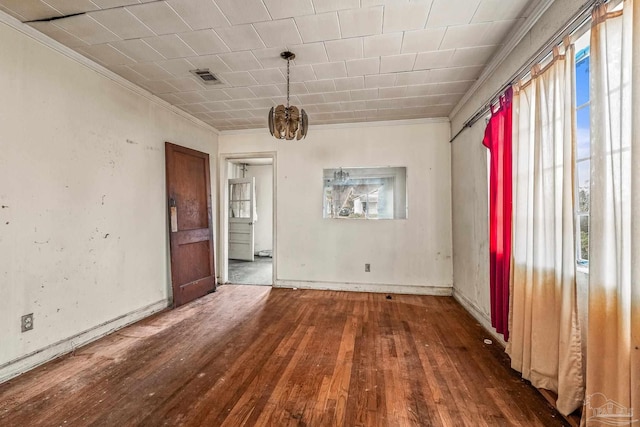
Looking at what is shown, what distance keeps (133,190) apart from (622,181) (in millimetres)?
3810

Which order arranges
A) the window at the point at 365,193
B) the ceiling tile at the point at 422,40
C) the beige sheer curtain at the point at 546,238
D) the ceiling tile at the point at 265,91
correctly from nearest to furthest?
the beige sheer curtain at the point at 546,238 < the ceiling tile at the point at 422,40 < the ceiling tile at the point at 265,91 < the window at the point at 365,193

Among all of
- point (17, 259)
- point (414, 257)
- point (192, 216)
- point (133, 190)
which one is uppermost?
point (133, 190)

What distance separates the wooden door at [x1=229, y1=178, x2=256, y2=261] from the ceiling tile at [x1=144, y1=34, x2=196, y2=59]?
3759mm

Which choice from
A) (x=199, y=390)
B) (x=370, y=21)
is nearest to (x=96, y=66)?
(x=370, y=21)

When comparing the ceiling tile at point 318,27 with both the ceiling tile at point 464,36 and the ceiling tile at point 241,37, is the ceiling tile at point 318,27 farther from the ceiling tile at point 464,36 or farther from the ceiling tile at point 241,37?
the ceiling tile at point 464,36

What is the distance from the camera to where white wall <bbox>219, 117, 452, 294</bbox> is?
A: 155 inches

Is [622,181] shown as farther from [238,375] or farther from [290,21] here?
[238,375]

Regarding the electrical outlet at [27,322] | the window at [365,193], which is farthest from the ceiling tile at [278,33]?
the electrical outlet at [27,322]

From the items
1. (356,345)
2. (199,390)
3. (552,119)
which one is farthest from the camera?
(356,345)

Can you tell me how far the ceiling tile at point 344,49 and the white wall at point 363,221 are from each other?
177 cm

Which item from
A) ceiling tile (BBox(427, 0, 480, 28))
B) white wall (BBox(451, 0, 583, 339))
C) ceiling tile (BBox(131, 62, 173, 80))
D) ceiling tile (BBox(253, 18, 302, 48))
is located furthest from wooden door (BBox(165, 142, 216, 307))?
white wall (BBox(451, 0, 583, 339))

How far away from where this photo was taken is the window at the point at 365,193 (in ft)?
13.3

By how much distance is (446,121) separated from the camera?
12.8 feet

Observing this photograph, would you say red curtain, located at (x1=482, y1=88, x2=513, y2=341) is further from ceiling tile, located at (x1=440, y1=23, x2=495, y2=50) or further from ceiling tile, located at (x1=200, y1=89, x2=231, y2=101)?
ceiling tile, located at (x1=200, y1=89, x2=231, y2=101)
